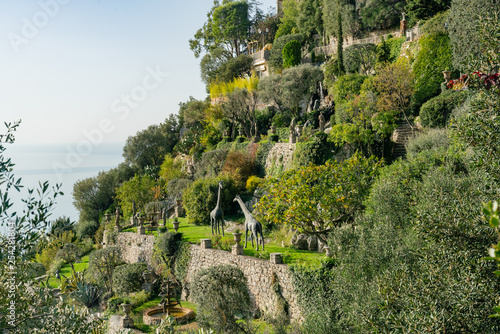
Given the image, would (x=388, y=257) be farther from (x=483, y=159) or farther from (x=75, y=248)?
(x=75, y=248)

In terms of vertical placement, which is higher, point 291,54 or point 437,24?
point 291,54

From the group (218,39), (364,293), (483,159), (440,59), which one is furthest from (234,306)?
(218,39)

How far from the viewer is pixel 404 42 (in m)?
30.2

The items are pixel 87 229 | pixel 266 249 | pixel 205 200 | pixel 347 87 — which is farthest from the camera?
pixel 87 229

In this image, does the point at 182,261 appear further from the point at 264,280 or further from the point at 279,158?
the point at 279,158

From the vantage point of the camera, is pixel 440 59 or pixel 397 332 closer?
pixel 397 332

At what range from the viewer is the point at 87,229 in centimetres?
3822

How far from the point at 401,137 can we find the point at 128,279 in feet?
56.7

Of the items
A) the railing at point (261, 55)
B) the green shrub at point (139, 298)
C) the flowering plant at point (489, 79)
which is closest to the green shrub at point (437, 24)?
the railing at point (261, 55)

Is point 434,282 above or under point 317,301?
above

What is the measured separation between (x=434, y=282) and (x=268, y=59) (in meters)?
39.4

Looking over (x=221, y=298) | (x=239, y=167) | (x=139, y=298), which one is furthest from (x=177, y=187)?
(x=221, y=298)

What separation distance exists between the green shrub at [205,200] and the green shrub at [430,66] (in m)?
12.9

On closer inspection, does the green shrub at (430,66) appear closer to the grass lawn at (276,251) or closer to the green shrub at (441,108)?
the green shrub at (441,108)
